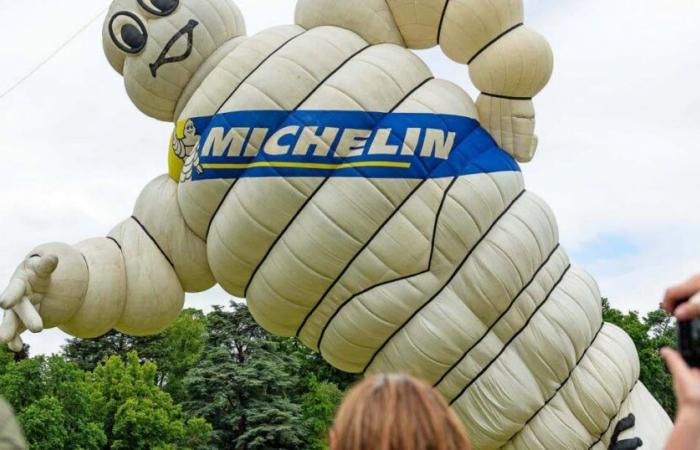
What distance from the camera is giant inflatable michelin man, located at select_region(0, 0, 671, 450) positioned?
6629 millimetres

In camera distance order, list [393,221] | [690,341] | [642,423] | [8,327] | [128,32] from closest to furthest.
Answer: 1. [690,341]
2. [393,221]
3. [8,327]
4. [642,423]
5. [128,32]

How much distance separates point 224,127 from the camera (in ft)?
22.7

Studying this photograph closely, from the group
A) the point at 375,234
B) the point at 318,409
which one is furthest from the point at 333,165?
the point at 318,409

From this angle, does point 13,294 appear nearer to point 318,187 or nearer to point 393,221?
point 318,187

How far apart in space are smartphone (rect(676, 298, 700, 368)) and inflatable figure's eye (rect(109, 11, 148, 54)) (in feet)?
22.1

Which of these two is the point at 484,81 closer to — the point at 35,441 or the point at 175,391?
the point at 35,441

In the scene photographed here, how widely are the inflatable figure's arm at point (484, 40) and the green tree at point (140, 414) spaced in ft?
53.8

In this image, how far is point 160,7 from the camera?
7.44 m

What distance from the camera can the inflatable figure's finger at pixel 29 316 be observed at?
672 cm

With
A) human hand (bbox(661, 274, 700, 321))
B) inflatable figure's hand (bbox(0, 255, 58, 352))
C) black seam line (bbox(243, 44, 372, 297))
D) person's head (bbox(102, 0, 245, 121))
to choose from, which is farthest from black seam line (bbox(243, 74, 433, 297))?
human hand (bbox(661, 274, 700, 321))

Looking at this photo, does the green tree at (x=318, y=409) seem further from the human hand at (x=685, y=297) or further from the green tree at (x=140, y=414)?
the human hand at (x=685, y=297)

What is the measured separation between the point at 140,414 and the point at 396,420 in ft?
70.1

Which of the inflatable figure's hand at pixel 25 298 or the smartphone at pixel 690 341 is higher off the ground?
the smartphone at pixel 690 341

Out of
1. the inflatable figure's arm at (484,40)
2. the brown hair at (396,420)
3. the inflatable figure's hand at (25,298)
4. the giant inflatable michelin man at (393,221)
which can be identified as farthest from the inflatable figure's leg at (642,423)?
the brown hair at (396,420)
